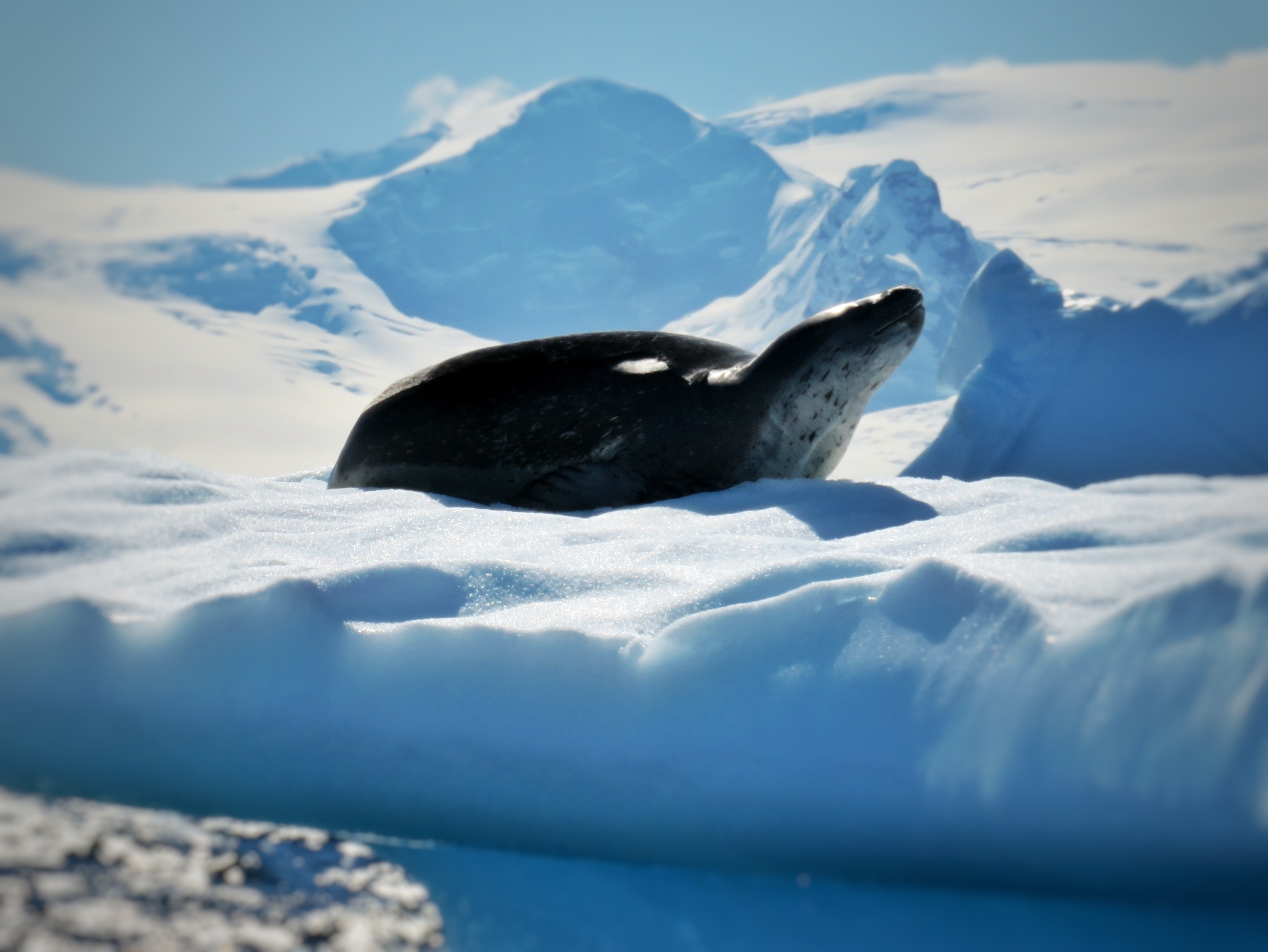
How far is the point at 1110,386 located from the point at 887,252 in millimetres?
44814

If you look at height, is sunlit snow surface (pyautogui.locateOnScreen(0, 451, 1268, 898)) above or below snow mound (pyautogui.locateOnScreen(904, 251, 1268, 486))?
below

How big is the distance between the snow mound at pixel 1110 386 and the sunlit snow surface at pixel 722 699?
0.99 meters

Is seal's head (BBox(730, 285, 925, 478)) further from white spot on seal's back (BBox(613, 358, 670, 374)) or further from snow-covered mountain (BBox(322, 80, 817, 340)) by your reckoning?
snow-covered mountain (BBox(322, 80, 817, 340))

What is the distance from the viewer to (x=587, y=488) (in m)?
3.37

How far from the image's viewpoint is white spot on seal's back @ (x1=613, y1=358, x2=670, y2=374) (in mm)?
3551

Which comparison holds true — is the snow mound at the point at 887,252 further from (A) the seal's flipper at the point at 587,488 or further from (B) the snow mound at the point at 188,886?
(B) the snow mound at the point at 188,886

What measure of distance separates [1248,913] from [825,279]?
50.4 meters

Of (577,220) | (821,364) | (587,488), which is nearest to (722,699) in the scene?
(587,488)

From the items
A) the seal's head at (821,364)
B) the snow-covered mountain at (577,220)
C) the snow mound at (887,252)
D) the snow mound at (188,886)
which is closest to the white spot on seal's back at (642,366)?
the seal's head at (821,364)

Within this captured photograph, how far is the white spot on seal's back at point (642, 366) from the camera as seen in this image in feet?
11.6

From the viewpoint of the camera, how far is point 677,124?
227 feet

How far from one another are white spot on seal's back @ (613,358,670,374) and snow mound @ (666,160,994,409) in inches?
1340

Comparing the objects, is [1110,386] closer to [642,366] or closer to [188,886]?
[642,366]

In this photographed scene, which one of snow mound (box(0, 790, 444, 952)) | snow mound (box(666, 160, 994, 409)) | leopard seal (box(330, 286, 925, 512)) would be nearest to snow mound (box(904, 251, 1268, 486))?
leopard seal (box(330, 286, 925, 512))
